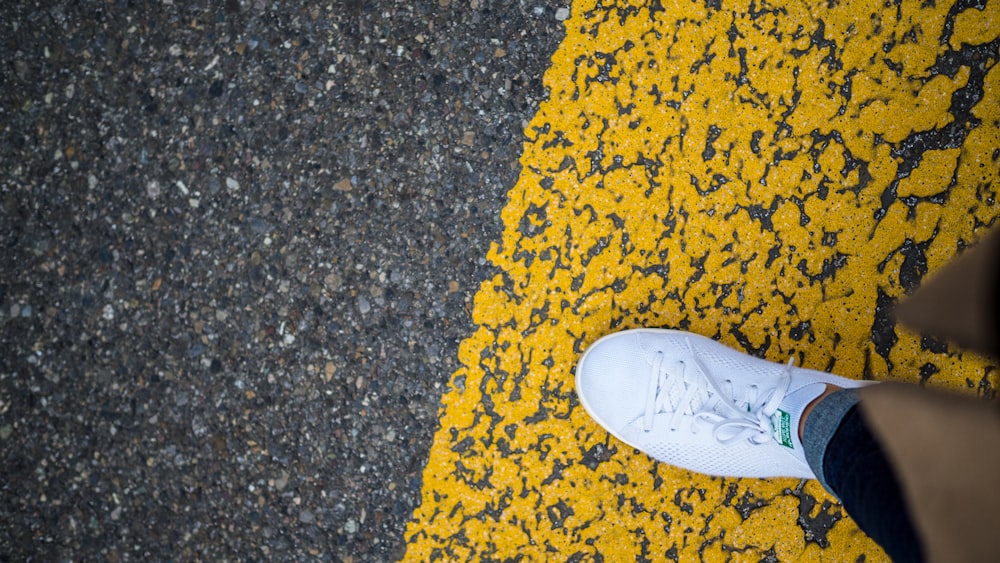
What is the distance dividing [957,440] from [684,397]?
0.79 metres

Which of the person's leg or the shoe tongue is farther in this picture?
the shoe tongue

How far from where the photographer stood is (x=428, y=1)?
5.79ft

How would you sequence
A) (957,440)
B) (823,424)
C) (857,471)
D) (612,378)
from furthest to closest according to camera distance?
(612,378)
(823,424)
(857,471)
(957,440)

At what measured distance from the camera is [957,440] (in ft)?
3.26

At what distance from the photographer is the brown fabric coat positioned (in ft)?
3.07

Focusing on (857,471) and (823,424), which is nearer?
(857,471)

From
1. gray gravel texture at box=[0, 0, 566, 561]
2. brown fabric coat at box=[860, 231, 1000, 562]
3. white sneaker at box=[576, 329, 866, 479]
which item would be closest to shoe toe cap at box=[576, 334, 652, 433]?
white sneaker at box=[576, 329, 866, 479]

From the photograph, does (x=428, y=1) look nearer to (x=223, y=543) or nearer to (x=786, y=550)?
(x=223, y=543)

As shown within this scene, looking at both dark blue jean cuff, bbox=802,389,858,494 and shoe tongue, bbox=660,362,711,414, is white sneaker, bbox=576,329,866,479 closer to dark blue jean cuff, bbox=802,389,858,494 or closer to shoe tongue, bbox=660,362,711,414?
shoe tongue, bbox=660,362,711,414

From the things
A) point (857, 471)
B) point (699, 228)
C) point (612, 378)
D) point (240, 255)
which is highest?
point (240, 255)

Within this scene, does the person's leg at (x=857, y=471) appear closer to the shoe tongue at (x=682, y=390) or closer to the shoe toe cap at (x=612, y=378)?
the shoe tongue at (x=682, y=390)

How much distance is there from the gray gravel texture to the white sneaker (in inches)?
16.8

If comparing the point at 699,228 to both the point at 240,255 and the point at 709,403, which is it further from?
the point at 240,255

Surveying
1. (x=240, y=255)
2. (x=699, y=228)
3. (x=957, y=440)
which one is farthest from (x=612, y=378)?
(x=240, y=255)
